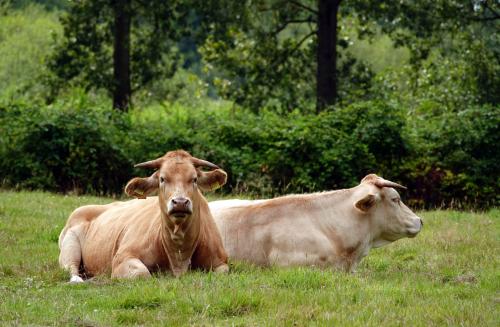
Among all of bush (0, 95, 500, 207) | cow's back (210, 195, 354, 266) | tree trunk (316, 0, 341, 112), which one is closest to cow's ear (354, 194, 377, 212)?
cow's back (210, 195, 354, 266)

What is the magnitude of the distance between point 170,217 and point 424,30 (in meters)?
18.9

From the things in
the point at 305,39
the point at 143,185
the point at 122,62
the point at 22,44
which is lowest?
the point at 143,185

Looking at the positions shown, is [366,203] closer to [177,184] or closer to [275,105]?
[177,184]

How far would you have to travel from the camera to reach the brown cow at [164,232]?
35.1 feet

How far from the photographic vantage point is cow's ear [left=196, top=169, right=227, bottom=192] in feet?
37.1

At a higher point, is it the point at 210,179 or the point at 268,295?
the point at 210,179

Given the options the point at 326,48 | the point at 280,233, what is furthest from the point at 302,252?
the point at 326,48

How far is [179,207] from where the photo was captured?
1035cm

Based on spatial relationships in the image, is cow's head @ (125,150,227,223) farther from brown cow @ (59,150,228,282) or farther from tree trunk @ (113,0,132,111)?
tree trunk @ (113,0,132,111)

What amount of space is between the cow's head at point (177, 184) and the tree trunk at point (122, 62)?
18.1 meters

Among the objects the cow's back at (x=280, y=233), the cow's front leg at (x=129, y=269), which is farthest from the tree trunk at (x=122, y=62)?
the cow's front leg at (x=129, y=269)

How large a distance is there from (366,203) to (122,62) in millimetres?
18689

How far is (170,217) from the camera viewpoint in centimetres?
1062

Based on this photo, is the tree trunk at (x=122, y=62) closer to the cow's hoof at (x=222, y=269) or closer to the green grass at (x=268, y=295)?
the green grass at (x=268, y=295)
